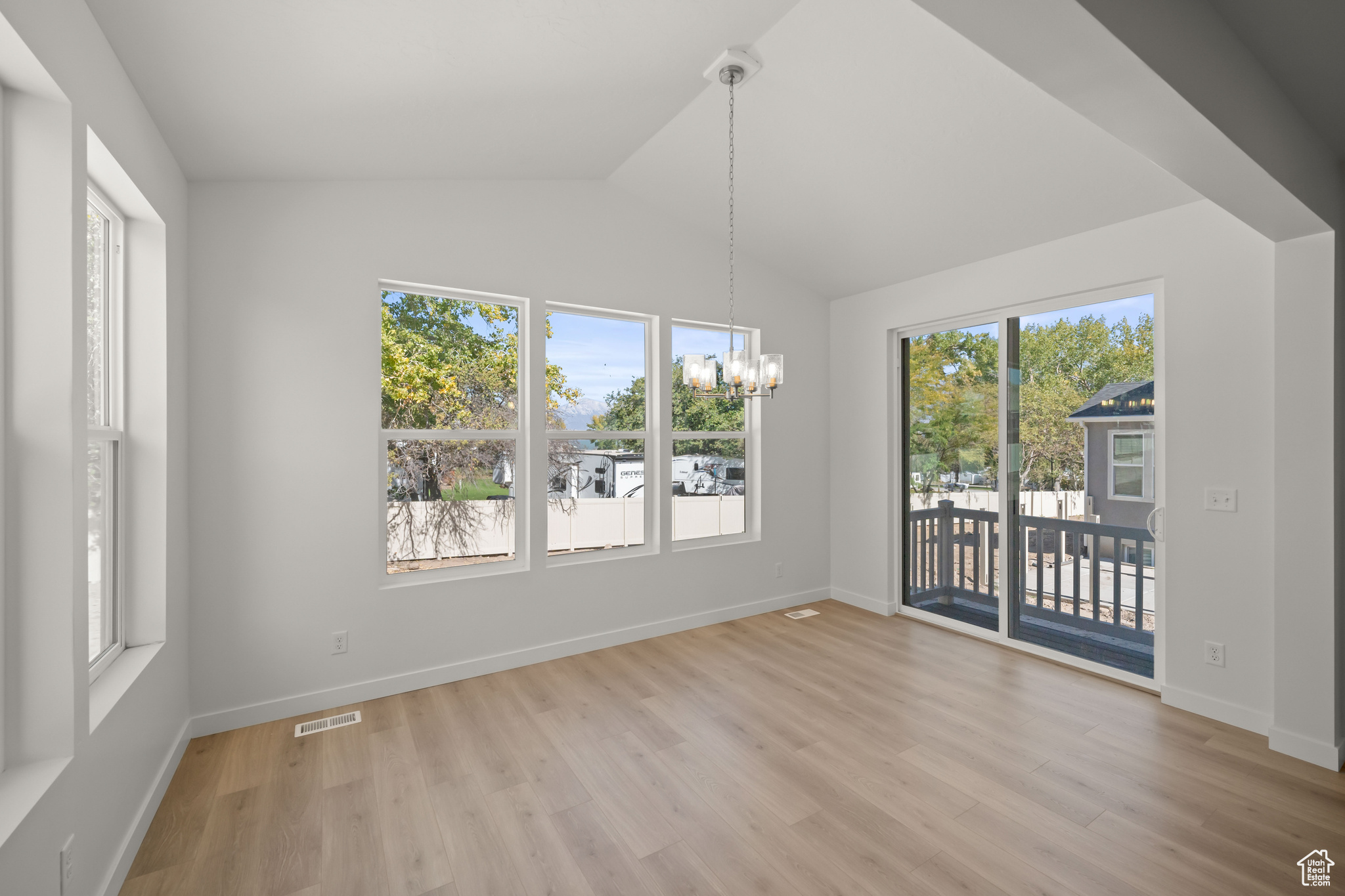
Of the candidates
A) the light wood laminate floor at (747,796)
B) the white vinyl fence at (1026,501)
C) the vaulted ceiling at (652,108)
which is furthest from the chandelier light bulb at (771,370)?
the white vinyl fence at (1026,501)

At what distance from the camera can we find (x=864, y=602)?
Result: 4902 mm

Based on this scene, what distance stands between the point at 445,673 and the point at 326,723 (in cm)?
62

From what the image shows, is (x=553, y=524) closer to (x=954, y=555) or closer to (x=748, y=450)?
(x=748, y=450)

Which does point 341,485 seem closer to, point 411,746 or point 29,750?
point 411,746

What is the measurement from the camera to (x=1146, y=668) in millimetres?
3363

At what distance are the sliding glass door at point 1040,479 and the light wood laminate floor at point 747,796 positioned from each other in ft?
1.64

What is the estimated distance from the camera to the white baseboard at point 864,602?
15.5ft

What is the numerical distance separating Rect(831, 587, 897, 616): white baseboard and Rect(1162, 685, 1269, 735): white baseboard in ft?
5.86

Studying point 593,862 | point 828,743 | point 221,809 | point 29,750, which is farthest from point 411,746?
point 828,743

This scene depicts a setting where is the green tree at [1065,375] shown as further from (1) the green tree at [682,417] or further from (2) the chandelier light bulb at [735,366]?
(2) the chandelier light bulb at [735,366]

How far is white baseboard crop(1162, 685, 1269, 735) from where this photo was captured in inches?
112

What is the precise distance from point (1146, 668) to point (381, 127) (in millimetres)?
4807

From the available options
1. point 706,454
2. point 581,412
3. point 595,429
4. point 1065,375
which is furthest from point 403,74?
point 1065,375

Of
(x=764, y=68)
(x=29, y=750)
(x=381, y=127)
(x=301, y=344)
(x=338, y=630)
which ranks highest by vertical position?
(x=764, y=68)
